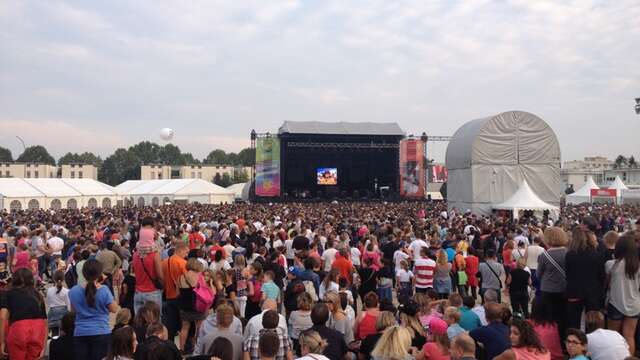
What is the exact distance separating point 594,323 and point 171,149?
132 meters

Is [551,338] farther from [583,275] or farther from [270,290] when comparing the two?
[270,290]

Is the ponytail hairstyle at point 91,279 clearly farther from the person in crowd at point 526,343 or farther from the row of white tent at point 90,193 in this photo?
the row of white tent at point 90,193

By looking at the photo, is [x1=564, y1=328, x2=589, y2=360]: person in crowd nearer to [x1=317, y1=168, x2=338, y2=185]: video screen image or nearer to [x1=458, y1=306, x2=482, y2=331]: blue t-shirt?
[x1=458, y1=306, x2=482, y2=331]: blue t-shirt

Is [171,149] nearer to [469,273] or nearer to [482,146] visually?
[482,146]

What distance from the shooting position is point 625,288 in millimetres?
5273

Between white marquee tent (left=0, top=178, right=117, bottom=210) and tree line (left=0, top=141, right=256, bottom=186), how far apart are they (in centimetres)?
5503

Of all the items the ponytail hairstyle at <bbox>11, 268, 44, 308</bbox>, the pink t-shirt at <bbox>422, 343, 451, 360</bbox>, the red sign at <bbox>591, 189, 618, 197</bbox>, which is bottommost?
the pink t-shirt at <bbox>422, 343, 451, 360</bbox>

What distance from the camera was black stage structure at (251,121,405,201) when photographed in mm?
38406

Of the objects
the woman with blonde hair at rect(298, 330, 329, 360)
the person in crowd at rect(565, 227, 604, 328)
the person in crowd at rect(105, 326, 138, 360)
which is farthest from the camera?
the person in crowd at rect(565, 227, 604, 328)

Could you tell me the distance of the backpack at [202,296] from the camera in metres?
6.18

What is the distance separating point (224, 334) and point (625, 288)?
371 cm

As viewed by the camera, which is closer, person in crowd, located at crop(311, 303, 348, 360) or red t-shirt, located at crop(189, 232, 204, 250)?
person in crowd, located at crop(311, 303, 348, 360)

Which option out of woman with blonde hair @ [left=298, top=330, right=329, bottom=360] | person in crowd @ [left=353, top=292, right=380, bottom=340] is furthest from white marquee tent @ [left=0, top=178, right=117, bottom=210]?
woman with blonde hair @ [left=298, top=330, right=329, bottom=360]

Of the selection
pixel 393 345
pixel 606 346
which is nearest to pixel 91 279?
pixel 393 345
